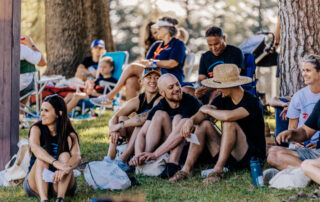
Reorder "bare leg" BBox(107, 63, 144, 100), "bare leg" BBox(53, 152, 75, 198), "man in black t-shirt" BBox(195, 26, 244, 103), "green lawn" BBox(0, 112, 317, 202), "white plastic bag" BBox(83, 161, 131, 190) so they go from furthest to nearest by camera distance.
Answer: "bare leg" BBox(107, 63, 144, 100) < "man in black t-shirt" BBox(195, 26, 244, 103) < "white plastic bag" BBox(83, 161, 131, 190) < "green lawn" BBox(0, 112, 317, 202) < "bare leg" BBox(53, 152, 75, 198)

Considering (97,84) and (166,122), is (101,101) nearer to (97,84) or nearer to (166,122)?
(97,84)

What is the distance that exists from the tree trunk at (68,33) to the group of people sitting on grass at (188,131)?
5.67 meters

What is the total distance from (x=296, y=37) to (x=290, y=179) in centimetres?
227

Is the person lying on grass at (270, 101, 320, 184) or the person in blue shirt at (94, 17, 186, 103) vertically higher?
the person in blue shirt at (94, 17, 186, 103)

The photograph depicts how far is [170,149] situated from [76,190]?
41.1 inches

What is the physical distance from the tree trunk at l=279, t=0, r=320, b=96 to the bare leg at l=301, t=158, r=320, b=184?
2.02 meters

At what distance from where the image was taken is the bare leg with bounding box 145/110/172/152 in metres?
5.59

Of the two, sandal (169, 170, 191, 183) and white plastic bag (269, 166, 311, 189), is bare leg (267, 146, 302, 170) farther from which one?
sandal (169, 170, 191, 183)

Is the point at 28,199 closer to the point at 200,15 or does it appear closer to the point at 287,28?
the point at 287,28

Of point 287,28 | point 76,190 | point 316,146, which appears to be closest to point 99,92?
point 287,28

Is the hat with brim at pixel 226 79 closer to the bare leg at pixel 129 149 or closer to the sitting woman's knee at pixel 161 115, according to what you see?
the sitting woman's knee at pixel 161 115

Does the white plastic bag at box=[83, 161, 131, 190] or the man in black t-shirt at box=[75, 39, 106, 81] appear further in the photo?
the man in black t-shirt at box=[75, 39, 106, 81]

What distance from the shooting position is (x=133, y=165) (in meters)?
5.44

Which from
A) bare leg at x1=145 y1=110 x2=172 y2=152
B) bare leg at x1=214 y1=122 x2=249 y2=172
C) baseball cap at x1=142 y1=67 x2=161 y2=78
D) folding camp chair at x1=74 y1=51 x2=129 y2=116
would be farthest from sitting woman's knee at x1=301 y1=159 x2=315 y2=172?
folding camp chair at x1=74 y1=51 x2=129 y2=116
